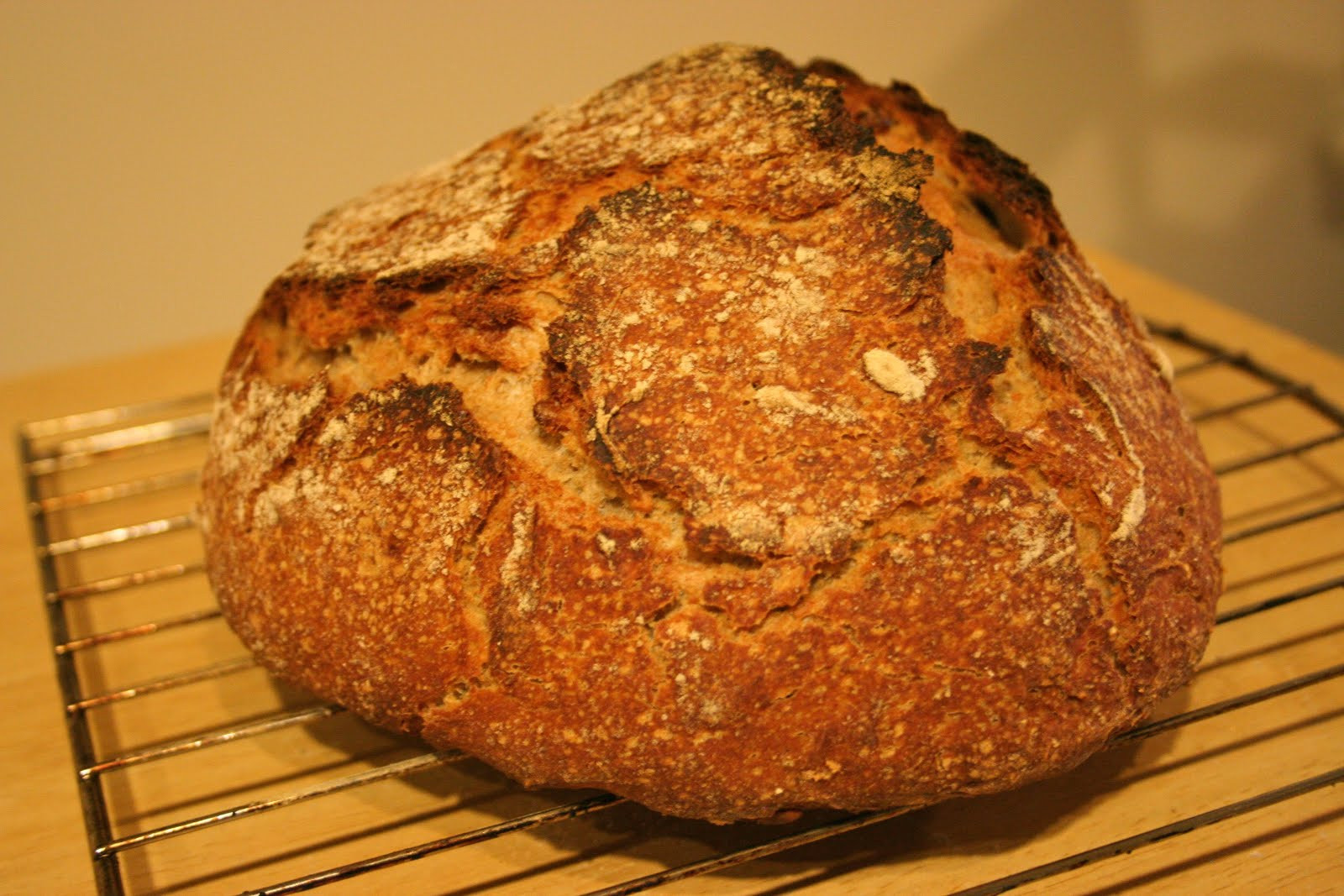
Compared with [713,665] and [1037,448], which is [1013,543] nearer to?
[1037,448]

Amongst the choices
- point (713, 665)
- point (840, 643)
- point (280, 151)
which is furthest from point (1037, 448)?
point (280, 151)

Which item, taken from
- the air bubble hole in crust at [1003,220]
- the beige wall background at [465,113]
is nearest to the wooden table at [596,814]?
the air bubble hole in crust at [1003,220]

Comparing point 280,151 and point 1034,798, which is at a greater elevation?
point 280,151

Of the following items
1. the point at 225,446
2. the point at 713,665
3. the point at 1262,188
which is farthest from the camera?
the point at 1262,188

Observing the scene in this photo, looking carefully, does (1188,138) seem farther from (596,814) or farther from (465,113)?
(596,814)

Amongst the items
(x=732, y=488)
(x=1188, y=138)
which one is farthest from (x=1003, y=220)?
(x=1188, y=138)

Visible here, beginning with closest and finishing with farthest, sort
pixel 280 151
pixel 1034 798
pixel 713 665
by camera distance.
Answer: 1. pixel 713 665
2. pixel 1034 798
3. pixel 280 151

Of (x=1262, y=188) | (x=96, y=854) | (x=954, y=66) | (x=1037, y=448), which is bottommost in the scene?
(x=96, y=854)
